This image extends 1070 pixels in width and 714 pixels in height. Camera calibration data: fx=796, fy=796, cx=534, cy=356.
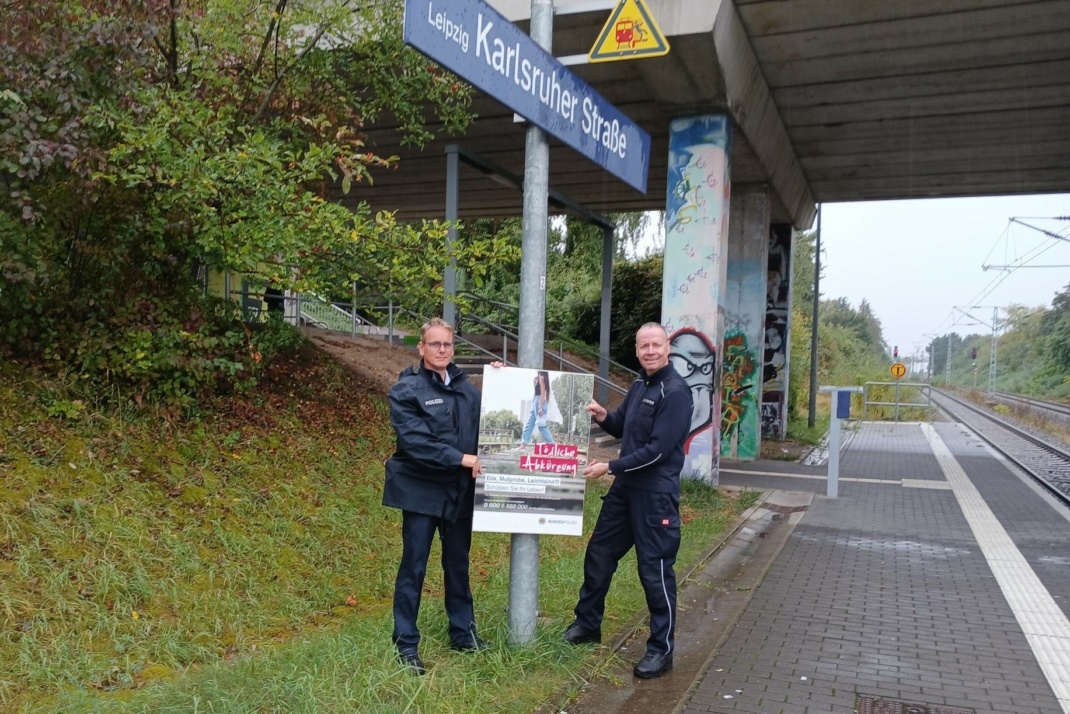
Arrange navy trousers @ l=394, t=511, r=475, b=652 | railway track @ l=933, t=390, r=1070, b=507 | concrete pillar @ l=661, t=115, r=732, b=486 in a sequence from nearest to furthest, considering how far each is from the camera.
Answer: navy trousers @ l=394, t=511, r=475, b=652 → concrete pillar @ l=661, t=115, r=732, b=486 → railway track @ l=933, t=390, r=1070, b=507

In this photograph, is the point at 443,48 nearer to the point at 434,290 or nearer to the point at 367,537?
the point at 367,537

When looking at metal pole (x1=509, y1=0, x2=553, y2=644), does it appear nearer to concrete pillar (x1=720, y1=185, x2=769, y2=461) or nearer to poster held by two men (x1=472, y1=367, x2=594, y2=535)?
poster held by two men (x1=472, y1=367, x2=594, y2=535)

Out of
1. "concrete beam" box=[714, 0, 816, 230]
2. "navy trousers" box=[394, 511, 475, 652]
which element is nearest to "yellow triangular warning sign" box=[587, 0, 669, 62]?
"navy trousers" box=[394, 511, 475, 652]

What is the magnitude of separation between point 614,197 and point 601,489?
34.6 ft

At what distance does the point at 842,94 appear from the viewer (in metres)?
11.2

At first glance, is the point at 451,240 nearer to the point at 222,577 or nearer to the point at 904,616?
the point at 222,577

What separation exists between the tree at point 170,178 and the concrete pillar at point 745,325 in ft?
26.4

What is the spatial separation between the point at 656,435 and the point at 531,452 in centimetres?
66

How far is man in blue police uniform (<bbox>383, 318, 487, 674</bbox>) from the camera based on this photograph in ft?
12.7

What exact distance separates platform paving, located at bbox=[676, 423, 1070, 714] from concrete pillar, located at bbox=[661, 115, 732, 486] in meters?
1.73

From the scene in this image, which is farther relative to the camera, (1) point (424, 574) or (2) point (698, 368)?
(2) point (698, 368)

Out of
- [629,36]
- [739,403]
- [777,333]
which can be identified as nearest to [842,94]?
[739,403]

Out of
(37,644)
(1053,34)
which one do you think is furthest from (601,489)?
(1053,34)

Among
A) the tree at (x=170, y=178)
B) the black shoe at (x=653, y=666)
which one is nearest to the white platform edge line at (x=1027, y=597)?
the black shoe at (x=653, y=666)
